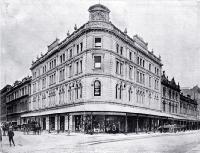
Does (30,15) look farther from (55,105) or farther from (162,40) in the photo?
(55,105)

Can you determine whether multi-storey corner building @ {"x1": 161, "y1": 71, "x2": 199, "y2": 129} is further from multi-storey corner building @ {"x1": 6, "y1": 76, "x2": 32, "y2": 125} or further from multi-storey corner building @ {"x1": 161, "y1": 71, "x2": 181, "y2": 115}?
multi-storey corner building @ {"x1": 6, "y1": 76, "x2": 32, "y2": 125}

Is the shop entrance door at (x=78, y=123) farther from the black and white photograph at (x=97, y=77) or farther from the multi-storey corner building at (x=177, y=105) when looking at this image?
the multi-storey corner building at (x=177, y=105)

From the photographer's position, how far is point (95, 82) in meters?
20.6

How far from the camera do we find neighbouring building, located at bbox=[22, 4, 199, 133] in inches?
765

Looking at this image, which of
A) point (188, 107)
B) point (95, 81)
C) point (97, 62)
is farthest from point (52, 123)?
point (188, 107)

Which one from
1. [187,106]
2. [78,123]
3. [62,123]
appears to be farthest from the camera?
[187,106]

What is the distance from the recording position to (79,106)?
1986 cm

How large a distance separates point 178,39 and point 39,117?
50.4 feet

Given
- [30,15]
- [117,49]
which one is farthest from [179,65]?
[117,49]

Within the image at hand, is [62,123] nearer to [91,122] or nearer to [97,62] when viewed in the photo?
[91,122]

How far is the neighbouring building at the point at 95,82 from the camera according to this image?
63.8 ft

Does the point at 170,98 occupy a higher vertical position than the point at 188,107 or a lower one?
higher

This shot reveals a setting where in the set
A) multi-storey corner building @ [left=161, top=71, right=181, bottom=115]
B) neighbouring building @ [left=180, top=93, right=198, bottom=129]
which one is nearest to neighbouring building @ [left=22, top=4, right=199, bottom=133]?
multi-storey corner building @ [left=161, top=71, right=181, bottom=115]

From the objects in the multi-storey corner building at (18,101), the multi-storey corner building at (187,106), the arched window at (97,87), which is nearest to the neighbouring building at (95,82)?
the arched window at (97,87)
